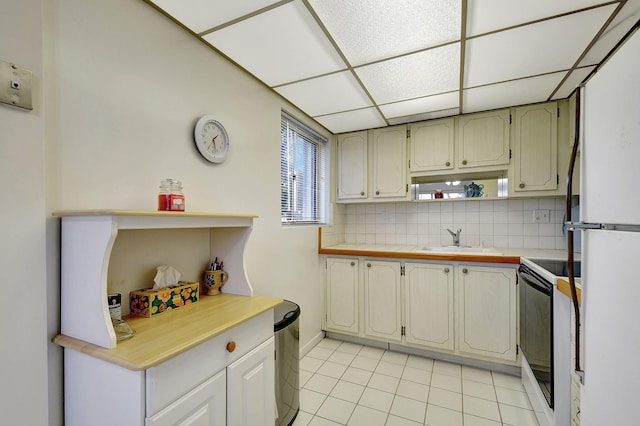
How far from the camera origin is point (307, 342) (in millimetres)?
2566

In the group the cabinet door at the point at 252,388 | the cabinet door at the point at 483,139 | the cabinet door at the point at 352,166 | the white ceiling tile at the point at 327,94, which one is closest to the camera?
the cabinet door at the point at 252,388

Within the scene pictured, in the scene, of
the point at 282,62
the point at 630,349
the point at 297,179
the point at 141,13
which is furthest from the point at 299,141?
the point at 630,349

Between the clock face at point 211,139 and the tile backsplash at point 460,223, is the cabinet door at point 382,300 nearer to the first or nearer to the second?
the tile backsplash at point 460,223

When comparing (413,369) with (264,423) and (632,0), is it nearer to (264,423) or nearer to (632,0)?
(264,423)

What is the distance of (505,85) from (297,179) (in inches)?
70.2

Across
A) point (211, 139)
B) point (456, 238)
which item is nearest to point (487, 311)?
point (456, 238)

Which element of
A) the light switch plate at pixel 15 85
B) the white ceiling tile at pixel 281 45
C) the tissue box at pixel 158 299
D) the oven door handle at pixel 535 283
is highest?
the white ceiling tile at pixel 281 45

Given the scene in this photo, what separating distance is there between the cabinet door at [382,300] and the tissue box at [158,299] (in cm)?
174

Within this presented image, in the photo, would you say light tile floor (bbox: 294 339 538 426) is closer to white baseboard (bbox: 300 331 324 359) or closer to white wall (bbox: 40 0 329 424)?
white baseboard (bbox: 300 331 324 359)

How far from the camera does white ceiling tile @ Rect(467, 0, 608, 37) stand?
123cm

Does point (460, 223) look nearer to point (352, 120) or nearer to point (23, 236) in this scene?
point (352, 120)

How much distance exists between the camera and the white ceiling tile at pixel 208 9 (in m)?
1.24

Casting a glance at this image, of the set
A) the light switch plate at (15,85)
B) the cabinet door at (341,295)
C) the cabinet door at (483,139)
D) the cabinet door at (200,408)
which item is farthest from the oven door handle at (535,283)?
the light switch plate at (15,85)

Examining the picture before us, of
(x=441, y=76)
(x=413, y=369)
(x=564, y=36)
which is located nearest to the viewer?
(x=564, y=36)
